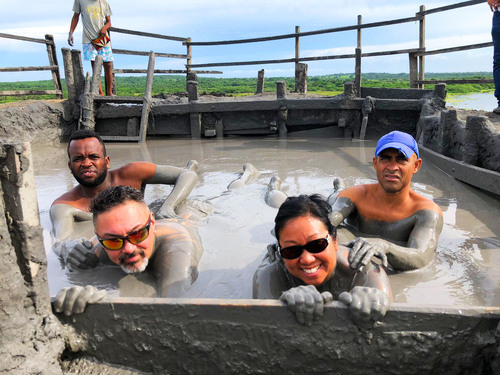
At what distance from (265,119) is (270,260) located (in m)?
7.87

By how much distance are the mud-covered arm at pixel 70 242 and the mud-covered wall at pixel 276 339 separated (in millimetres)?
1291

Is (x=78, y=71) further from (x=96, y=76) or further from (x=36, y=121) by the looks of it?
(x=36, y=121)

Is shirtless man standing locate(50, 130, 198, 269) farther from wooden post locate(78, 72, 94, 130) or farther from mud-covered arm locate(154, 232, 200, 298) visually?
wooden post locate(78, 72, 94, 130)

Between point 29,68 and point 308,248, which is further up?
point 29,68

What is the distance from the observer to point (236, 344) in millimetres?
2184

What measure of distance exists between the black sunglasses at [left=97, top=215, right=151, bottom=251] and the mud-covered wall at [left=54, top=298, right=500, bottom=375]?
0.59m

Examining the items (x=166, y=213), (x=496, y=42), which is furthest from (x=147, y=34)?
(x=166, y=213)

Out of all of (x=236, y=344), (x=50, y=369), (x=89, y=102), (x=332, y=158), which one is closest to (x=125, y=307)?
(x=50, y=369)

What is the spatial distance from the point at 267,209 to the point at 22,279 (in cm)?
325

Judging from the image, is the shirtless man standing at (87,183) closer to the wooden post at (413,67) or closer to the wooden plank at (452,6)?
the wooden plank at (452,6)

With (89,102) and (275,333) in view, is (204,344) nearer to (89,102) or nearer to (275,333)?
(275,333)

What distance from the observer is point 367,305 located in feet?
6.57

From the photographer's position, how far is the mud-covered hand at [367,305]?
1.99 m

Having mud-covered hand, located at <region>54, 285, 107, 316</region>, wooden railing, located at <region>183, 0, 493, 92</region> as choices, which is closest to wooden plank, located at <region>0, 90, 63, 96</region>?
wooden railing, located at <region>183, 0, 493, 92</region>
